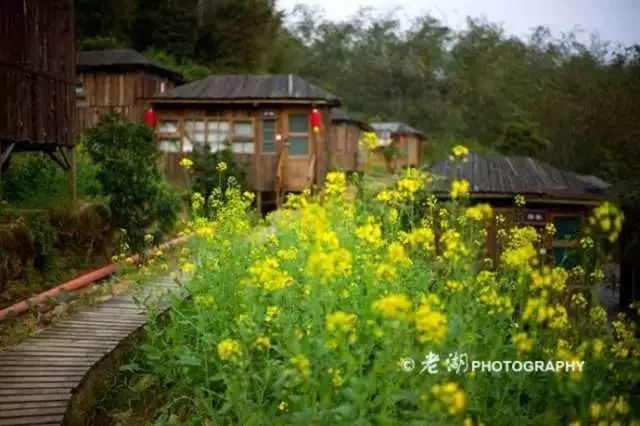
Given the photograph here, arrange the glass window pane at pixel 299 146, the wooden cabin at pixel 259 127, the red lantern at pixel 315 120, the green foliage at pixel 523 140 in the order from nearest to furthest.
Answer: the green foliage at pixel 523 140 → the red lantern at pixel 315 120 → the wooden cabin at pixel 259 127 → the glass window pane at pixel 299 146

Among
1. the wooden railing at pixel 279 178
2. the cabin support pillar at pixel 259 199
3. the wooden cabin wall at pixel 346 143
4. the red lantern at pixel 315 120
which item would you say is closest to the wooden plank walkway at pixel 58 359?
the cabin support pillar at pixel 259 199

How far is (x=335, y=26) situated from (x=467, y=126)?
80.6 feet

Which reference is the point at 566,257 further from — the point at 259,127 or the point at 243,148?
the point at 243,148

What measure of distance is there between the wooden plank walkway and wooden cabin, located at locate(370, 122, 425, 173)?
19.5 meters

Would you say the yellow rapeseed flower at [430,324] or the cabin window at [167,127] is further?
the cabin window at [167,127]

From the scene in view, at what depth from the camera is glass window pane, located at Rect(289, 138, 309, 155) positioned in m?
17.9

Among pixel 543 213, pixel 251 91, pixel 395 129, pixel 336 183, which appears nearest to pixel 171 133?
pixel 251 91

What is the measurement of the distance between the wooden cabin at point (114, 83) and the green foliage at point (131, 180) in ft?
36.1

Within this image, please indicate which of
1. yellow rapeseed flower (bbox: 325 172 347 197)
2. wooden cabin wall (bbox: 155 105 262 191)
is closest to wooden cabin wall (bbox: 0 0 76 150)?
yellow rapeseed flower (bbox: 325 172 347 197)

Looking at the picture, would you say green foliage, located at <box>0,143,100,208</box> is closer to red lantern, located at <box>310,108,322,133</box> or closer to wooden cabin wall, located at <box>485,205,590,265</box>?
wooden cabin wall, located at <box>485,205,590,265</box>

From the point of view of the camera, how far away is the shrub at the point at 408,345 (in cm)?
344

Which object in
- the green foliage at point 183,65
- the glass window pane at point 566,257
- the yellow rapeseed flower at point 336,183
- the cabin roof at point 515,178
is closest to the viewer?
the glass window pane at point 566,257

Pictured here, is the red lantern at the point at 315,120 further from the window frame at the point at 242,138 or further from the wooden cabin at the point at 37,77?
the wooden cabin at the point at 37,77

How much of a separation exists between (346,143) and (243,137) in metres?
9.72
